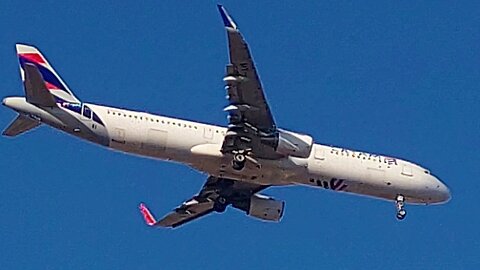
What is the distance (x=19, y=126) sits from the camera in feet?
220

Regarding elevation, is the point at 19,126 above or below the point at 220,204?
below

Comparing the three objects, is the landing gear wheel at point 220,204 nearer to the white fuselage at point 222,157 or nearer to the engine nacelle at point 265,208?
the engine nacelle at point 265,208

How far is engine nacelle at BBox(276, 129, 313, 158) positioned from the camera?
68438mm

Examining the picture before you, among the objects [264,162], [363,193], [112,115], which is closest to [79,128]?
[112,115]

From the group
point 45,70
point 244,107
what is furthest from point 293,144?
point 45,70

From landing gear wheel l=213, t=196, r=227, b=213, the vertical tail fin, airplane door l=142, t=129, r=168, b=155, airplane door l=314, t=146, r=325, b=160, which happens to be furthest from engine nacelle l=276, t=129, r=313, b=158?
the vertical tail fin

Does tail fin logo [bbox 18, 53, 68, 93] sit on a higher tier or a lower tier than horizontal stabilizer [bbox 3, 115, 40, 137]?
higher

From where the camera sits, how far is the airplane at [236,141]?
65.8 metres

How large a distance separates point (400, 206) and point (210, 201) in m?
11.4

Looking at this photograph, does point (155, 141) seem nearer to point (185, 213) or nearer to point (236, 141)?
point (236, 141)

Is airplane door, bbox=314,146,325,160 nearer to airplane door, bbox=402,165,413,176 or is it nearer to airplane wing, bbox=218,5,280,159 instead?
airplane wing, bbox=218,5,280,159

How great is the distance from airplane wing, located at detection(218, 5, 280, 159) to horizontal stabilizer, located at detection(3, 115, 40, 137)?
9.80 meters

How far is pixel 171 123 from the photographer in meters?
68.7

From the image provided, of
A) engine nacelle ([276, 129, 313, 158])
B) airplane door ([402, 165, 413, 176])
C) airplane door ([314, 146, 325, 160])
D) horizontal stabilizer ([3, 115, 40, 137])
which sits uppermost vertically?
A: airplane door ([402, 165, 413, 176])
